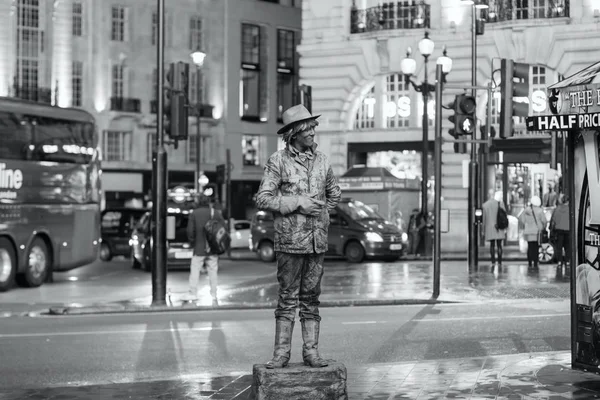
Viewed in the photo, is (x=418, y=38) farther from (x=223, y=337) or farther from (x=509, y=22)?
(x=223, y=337)

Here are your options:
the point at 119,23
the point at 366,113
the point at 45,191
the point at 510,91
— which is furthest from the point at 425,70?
the point at 119,23

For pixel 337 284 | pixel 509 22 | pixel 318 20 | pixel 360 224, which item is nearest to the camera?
pixel 337 284

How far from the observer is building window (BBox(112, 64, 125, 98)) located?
65.2 metres

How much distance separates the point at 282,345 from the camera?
29.9 feet

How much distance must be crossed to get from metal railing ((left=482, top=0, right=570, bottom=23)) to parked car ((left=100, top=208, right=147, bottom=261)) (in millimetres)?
13867

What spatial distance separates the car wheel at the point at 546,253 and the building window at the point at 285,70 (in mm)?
39383

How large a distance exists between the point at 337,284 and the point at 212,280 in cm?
391

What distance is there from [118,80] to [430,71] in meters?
25.8

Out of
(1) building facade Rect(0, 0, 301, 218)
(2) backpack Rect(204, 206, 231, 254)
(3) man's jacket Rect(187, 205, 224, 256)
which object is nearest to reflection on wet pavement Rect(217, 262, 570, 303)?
(2) backpack Rect(204, 206, 231, 254)

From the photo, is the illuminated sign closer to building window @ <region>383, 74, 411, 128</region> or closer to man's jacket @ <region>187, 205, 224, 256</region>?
man's jacket @ <region>187, 205, 224, 256</region>

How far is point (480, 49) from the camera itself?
142ft

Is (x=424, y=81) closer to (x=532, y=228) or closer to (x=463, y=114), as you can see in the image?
(x=532, y=228)

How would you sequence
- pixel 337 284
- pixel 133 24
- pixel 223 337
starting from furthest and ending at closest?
Answer: pixel 133 24 → pixel 337 284 → pixel 223 337

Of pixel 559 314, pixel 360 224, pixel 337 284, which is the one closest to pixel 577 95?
pixel 559 314
